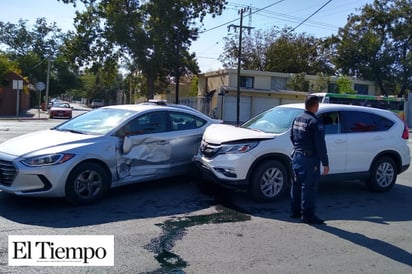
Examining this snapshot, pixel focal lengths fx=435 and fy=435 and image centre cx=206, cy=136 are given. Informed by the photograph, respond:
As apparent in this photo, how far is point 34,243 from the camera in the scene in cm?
486

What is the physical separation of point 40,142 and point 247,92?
36.2 meters

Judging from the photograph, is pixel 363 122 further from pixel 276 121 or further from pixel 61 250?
pixel 61 250

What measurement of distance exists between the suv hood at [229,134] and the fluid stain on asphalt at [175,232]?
1.11m

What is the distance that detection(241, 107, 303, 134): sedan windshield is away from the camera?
749 cm

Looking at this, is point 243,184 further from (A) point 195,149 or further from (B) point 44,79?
(B) point 44,79

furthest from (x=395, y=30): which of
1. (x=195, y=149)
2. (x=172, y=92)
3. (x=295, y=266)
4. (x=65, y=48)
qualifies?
(x=295, y=266)

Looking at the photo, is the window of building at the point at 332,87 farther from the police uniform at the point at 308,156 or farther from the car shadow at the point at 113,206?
the police uniform at the point at 308,156

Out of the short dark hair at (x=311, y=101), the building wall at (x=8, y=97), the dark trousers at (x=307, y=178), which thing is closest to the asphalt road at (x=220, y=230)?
Result: the dark trousers at (x=307, y=178)

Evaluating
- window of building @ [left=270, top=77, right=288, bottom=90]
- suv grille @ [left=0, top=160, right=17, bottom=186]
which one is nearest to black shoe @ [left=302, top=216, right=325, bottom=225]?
suv grille @ [left=0, top=160, right=17, bottom=186]

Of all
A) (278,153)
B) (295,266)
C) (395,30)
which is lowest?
(295,266)

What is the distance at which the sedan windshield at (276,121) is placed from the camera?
749 cm

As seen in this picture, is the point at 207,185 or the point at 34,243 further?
the point at 207,185

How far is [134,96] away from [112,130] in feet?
198

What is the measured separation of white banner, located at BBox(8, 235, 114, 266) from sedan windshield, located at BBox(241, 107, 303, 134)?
361cm
